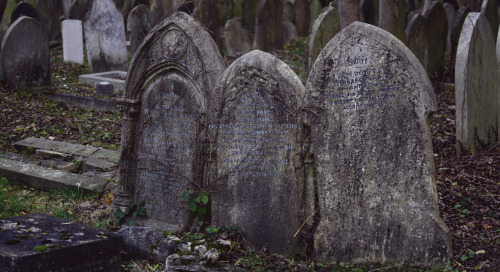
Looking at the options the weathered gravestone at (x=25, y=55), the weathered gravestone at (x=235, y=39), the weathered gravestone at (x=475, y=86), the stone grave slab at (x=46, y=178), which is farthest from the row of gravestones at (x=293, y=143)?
the weathered gravestone at (x=235, y=39)

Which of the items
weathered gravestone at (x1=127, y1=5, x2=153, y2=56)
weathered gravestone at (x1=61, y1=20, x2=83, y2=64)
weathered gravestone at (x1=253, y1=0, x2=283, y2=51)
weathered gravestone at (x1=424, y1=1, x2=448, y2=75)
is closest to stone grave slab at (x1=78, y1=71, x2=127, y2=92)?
weathered gravestone at (x1=127, y1=5, x2=153, y2=56)

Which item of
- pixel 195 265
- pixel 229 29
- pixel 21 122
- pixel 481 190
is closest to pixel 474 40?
pixel 481 190

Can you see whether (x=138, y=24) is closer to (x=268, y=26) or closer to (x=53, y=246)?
(x=268, y=26)

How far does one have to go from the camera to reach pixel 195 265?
4.64 meters

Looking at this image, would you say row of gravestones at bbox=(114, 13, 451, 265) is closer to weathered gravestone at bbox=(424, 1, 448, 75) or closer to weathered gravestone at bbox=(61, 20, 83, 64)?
weathered gravestone at bbox=(424, 1, 448, 75)

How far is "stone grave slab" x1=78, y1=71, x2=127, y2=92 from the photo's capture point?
11.4 meters

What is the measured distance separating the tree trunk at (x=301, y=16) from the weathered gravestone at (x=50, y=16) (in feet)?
25.0

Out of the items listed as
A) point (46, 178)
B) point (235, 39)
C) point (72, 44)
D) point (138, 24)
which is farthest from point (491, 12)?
point (46, 178)

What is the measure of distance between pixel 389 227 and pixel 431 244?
1.08 ft

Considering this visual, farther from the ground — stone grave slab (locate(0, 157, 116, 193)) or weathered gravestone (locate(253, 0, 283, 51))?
weathered gravestone (locate(253, 0, 283, 51))

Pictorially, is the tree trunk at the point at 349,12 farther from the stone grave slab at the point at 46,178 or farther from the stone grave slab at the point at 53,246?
the stone grave slab at the point at 53,246

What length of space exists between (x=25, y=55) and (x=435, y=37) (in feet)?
25.7

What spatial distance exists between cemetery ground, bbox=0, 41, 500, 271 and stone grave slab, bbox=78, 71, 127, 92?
1.16 meters

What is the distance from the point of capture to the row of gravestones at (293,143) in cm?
461
